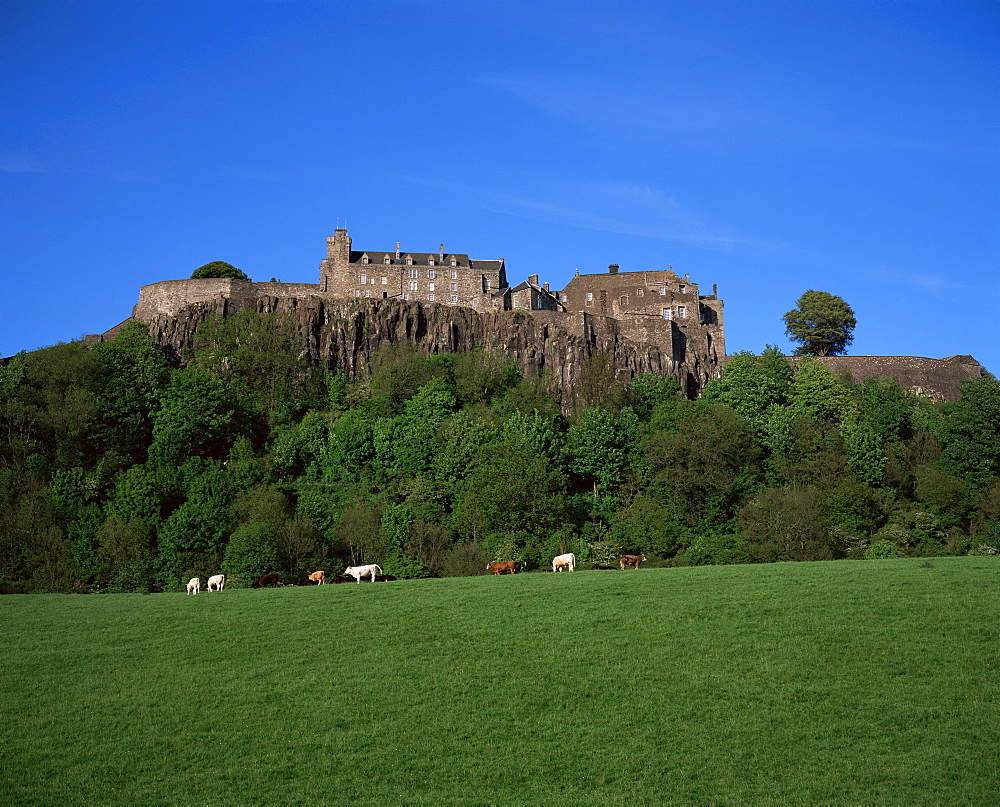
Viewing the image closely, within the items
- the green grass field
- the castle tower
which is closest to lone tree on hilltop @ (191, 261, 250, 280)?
the castle tower

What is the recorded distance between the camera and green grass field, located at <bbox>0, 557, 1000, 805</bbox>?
2017cm

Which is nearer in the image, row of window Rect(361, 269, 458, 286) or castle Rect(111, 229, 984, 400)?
castle Rect(111, 229, 984, 400)

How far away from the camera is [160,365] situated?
80.2 metres

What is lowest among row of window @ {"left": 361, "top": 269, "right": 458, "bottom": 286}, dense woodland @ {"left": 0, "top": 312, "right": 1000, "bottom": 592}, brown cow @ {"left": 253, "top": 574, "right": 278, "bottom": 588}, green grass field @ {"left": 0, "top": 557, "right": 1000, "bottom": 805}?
green grass field @ {"left": 0, "top": 557, "right": 1000, "bottom": 805}

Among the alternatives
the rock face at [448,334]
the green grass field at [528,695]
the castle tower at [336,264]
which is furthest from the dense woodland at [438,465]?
the green grass field at [528,695]

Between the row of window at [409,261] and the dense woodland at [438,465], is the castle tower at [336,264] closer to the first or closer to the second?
the row of window at [409,261]

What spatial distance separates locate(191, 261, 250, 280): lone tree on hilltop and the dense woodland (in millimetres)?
22119

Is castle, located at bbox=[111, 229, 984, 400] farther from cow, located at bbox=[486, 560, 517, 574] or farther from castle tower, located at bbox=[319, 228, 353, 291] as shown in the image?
cow, located at bbox=[486, 560, 517, 574]

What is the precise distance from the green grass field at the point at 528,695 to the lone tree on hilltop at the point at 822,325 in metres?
68.3

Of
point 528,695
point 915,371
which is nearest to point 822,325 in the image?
point 915,371

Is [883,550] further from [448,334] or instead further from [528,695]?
[448,334]

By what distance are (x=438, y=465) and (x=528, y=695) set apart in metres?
45.3

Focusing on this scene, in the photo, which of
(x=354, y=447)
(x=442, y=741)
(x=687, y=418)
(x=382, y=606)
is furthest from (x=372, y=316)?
(x=442, y=741)

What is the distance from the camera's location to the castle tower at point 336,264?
320ft
